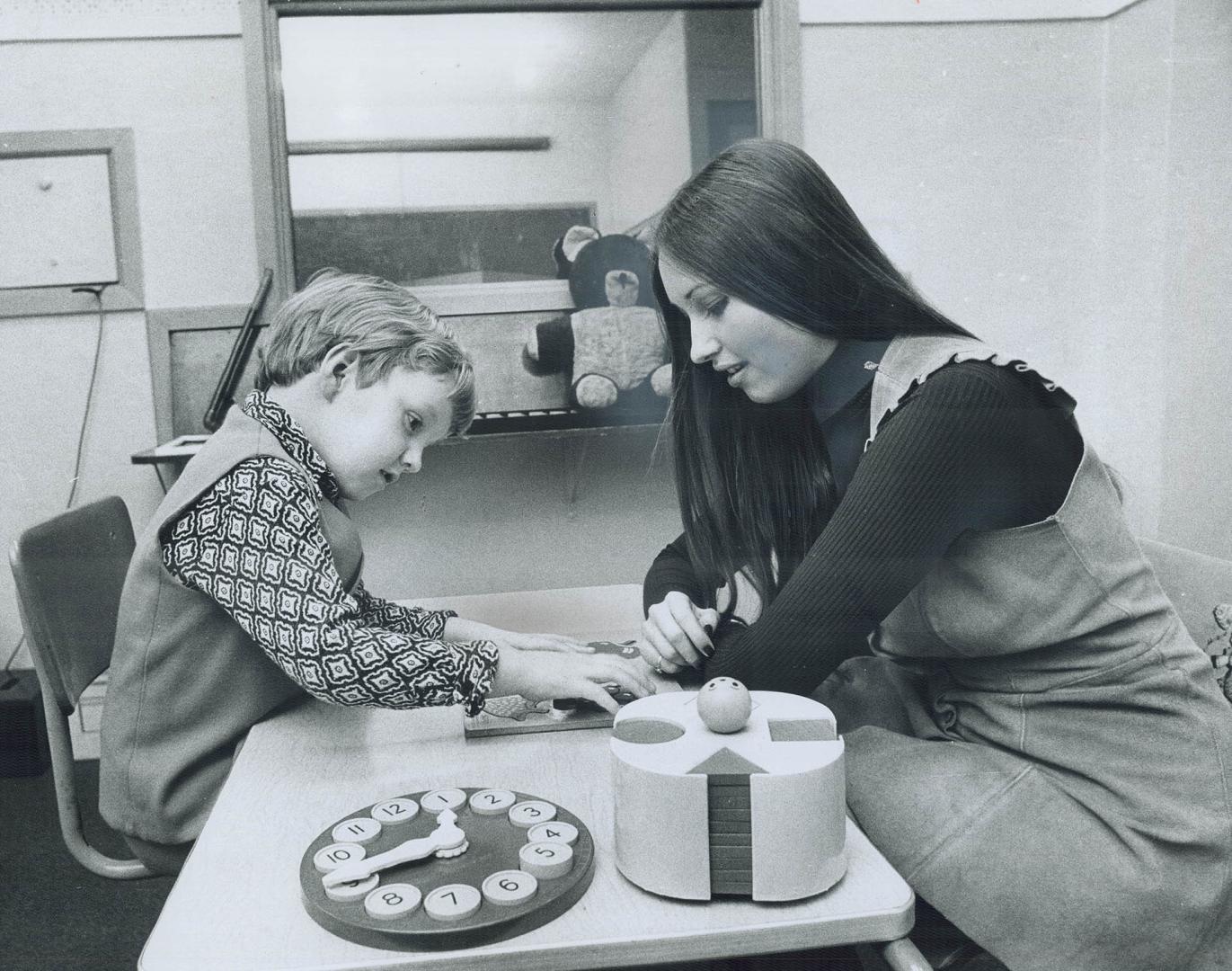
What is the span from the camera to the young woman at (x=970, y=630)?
2.10ft

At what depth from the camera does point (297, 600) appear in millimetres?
717

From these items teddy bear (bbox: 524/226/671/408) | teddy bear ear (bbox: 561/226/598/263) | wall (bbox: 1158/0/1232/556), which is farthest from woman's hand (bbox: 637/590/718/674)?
teddy bear ear (bbox: 561/226/598/263)

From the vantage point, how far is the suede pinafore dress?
632 mm

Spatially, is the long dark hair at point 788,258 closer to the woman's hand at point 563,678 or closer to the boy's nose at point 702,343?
the boy's nose at point 702,343

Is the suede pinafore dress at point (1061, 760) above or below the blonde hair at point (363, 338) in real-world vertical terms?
below

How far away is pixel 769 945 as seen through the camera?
0.45 meters

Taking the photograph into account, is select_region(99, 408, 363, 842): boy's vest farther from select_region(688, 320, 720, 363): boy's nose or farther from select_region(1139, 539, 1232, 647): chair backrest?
select_region(1139, 539, 1232, 647): chair backrest

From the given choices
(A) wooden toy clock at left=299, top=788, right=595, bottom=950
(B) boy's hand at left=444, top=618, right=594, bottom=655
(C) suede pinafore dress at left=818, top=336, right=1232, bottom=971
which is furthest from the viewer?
(B) boy's hand at left=444, top=618, right=594, bottom=655

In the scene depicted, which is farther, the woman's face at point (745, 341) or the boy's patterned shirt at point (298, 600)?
the woman's face at point (745, 341)

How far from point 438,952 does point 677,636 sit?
40 cm

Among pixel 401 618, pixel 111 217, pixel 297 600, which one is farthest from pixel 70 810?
pixel 111 217

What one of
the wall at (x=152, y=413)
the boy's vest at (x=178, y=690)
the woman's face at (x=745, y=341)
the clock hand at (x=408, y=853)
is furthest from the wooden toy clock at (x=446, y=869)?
the wall at (x=152, y=413)

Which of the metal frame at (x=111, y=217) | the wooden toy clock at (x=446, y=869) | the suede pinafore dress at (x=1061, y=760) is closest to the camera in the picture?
the wooden toy clock at (x=446, y=869)

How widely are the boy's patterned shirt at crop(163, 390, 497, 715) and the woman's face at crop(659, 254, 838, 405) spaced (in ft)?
1.13
